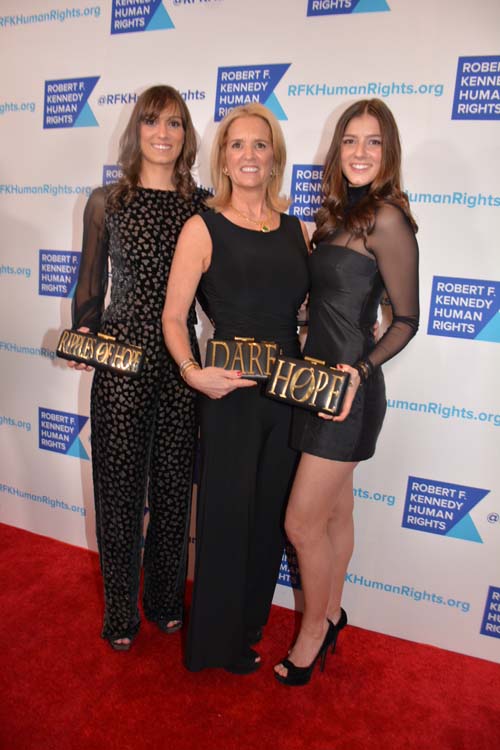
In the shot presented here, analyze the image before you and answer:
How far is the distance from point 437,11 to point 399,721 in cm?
255

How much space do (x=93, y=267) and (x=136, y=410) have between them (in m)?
0.54

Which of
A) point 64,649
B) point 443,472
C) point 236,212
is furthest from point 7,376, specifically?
point 443,472

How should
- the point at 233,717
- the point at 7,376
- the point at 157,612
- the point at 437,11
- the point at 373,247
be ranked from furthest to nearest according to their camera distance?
the point at 7,376 < the point at 157,612 < the point at 437,11 < the point at 233,717 < the point at 373,247

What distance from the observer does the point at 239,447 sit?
6.18 ft

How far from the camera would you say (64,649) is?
218cm

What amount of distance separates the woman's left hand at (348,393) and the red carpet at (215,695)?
1.08 meters

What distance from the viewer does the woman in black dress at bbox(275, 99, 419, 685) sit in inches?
67.7

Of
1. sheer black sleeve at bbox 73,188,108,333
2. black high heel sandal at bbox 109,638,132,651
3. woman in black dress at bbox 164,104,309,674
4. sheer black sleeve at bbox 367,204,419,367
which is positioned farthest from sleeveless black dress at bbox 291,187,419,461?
black high heel sandal at bbox 109,638,132,651

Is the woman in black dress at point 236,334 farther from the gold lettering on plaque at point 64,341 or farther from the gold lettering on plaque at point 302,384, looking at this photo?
the gold lettering on plaque at point 64,341

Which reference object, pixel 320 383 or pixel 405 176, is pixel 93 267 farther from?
pixel 405 176

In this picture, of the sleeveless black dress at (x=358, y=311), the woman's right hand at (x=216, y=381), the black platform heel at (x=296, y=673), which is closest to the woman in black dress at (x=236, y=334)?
the woman's right hand at (x=216, y=381)

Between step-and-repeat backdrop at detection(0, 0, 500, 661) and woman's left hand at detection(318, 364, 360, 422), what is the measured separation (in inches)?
27.4

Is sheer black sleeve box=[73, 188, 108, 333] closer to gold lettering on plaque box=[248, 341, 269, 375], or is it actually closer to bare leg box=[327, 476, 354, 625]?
gold lettering on plaque box=[248, 341, 269, 375]

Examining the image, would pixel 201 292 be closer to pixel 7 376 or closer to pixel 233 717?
pixel 233 717
